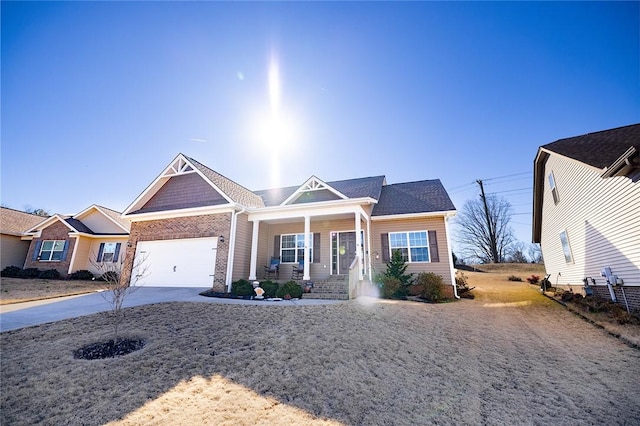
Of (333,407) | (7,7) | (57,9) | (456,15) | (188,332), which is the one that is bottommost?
(333,407)

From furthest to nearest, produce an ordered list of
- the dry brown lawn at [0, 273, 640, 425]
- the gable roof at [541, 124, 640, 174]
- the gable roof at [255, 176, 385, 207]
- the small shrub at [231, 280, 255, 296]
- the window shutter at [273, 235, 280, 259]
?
1. the gable roof at [255, 176, 385, 207]
2. the window shutter at [273, 235, 280, 259]
3. the small shrub at [231, 280, 255, 296]
4. the gable roof at [541, 124, 640, 174]
5. the dry brown lawn at [0, 273, 640, 425]

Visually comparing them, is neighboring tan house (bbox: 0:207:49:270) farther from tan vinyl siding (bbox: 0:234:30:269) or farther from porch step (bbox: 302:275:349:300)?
porch step (bbox: 302:275:349:300)

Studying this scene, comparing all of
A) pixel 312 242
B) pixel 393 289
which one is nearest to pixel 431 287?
pixel 393 289

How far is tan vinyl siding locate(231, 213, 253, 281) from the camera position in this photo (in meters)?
11.2

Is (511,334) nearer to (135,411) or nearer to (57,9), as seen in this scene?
(135,411)

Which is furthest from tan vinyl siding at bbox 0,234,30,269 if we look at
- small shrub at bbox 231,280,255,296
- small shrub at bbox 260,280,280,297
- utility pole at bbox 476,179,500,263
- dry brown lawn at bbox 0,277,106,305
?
utility pole at bbox 476,179,500,263

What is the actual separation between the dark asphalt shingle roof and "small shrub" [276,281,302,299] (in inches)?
404

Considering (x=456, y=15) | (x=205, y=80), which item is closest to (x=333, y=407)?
(x=205, y=80)

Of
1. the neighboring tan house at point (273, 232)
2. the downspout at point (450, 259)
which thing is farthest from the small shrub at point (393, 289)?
the downspout at point (450, 259)

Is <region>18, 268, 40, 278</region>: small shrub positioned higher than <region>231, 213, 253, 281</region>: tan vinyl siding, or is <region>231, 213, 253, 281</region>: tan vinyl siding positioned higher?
<region>231, 213, 253, 281</region>: tan vinyl siding

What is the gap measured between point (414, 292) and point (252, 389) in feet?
31.3

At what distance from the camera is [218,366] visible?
410 centimetres

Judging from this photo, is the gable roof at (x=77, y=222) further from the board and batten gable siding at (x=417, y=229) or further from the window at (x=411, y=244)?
→ the window at (x=411, y=244)

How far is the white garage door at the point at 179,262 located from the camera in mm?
11227
